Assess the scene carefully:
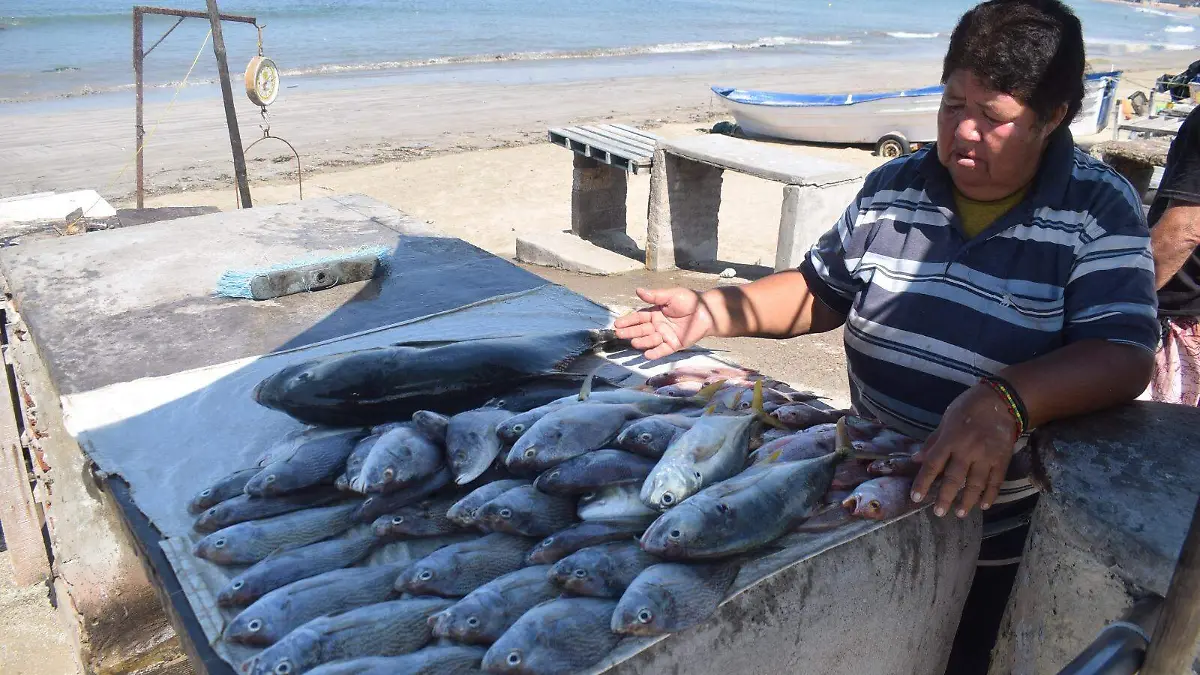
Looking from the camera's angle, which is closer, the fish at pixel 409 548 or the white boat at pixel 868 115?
the fish at pixel 409 548

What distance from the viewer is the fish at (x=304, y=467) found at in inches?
86.4

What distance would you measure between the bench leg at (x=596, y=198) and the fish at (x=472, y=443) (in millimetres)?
7768

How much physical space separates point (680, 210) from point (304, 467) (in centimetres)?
727

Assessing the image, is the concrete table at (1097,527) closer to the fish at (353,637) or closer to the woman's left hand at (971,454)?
the woman's left hand at (971,454)

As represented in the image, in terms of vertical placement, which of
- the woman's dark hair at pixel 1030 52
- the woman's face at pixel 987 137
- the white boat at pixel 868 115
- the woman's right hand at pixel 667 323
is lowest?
the white boat at pixel 868 115

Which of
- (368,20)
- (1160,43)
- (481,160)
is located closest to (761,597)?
(481,160)

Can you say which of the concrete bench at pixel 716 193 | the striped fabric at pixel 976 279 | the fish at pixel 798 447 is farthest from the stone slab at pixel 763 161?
the fish at pixel 798 447

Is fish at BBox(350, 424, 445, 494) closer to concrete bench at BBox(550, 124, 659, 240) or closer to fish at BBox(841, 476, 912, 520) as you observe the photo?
fish at BBox(841, 476, 912, 520)

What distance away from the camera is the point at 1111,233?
2041 mm

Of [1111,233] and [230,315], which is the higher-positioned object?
[1111,233]

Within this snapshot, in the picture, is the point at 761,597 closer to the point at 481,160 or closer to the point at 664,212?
the point at 664,212

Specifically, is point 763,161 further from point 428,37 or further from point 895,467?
point 428,37

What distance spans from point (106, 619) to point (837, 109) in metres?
14.4

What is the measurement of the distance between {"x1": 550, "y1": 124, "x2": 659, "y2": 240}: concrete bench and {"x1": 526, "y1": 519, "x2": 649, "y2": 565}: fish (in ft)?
24.4
